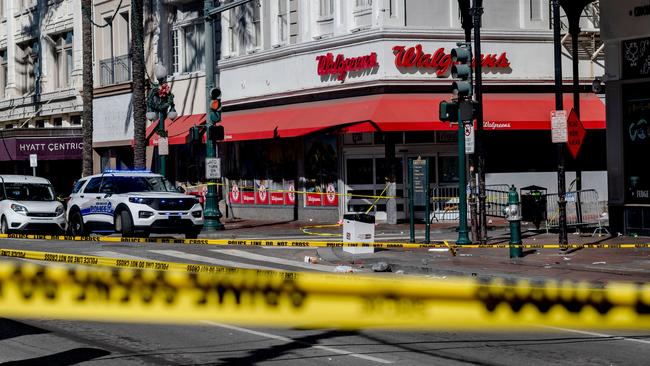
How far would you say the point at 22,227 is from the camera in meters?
27.1

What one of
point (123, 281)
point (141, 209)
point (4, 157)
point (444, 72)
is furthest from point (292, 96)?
point (123, 281)

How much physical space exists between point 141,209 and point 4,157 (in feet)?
81.8

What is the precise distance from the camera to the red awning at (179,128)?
131ft

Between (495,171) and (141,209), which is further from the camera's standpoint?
(495,171)

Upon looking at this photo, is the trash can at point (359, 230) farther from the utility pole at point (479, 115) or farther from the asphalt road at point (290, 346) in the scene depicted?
the asphalt road at point (290, 346)

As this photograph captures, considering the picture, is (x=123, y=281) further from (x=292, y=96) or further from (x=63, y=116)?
(x=63, y=116)

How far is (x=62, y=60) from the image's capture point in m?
52.0

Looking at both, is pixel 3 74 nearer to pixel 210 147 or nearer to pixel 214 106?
pixel 210 147

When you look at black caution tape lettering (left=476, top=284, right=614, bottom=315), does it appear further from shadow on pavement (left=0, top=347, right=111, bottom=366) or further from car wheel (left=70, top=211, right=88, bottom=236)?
car wheel (left=70, top=211, right=88, bottom=236)

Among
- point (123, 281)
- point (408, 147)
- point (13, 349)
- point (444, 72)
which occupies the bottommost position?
point (13, 349)

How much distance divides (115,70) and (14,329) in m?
35.8

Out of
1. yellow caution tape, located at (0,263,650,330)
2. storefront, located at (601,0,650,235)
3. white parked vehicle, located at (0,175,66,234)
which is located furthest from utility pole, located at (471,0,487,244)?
yellow caution tape, located at (0,263,650,330)

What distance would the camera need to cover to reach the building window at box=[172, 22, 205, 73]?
42.1 metres

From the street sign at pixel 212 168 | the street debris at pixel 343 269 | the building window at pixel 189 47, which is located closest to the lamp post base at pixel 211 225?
the street sign at pixel 212 168
